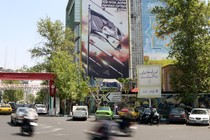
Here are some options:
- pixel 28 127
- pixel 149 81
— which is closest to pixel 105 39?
pixel 149 81

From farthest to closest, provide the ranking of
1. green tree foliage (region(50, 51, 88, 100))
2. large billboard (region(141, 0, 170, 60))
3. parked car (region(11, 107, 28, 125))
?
large billboard (region(141, 0, 170, 60)), green tree foliage (region(50, 51, 88, 100)), parked car (region(11, 107, 28, 125))

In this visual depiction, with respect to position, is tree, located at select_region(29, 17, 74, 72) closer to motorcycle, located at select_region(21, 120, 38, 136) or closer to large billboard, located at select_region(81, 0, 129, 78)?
large billboard, located at select_region(81, 0, 129, 78)

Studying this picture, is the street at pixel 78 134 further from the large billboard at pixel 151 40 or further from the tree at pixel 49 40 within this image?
the large billboard at pixel 151 40

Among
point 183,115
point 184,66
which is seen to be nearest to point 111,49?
point 184,66

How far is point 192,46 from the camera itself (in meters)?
37.6

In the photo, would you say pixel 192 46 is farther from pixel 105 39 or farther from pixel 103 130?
pixel 105 39

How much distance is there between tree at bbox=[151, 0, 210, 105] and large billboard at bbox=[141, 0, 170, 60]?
48.8m

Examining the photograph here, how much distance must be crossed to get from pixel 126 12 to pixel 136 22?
9367 mm

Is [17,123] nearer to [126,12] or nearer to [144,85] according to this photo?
[144,85]

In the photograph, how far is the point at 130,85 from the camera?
60750 mm

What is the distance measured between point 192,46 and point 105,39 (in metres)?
42.7

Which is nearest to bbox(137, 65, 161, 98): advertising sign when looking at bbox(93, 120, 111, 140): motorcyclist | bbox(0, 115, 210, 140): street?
bbox(0, 115, 210, 140): street

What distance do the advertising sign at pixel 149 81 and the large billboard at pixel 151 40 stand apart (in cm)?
5095

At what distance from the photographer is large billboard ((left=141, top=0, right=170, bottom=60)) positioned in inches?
3482
